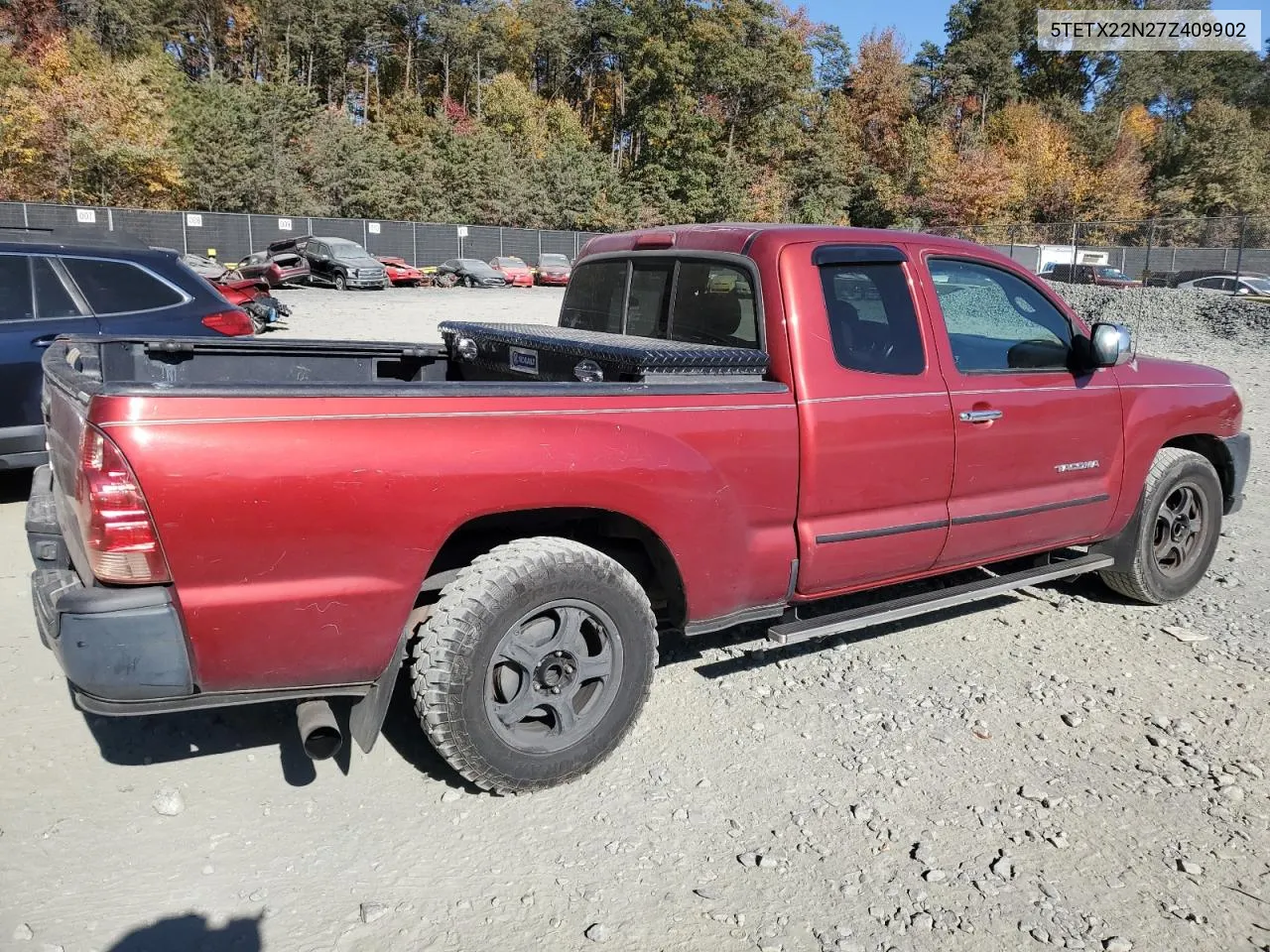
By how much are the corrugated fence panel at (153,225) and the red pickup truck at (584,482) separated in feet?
128

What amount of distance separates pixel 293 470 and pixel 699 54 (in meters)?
71.1

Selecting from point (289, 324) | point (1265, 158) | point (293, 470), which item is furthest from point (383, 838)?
point (1265, 158)

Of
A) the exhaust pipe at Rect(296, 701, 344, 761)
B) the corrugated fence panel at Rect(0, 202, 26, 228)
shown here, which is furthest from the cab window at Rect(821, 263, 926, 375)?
the corrugated fence panel at Rect(0, 202, 26, 228)

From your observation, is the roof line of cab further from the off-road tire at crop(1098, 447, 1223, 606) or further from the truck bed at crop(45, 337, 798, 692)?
the off-road tire at crop(1098, 447, 1223, 606)

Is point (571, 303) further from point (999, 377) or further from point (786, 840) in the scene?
point (786, 840)

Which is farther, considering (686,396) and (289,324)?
(289,324)

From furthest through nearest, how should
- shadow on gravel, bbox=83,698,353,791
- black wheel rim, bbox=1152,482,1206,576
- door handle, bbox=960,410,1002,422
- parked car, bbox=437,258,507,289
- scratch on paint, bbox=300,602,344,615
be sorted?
parked car, bbox=437,258,507,289, black wheel rim, bbox=1152,482,1206,576, door handle, bbox=960,410,1002,422, shadow on gravel, bbox=83,698,353,791, scratch on paint, bbox=300,602,344,615

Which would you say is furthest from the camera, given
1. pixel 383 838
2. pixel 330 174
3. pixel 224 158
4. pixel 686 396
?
pixel 330 174

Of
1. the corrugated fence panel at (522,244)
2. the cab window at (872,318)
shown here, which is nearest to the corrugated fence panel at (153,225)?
the corrugated fence panel at (522,244)

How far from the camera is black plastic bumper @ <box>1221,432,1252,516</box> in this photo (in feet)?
17.5

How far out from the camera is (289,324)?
2030 cm

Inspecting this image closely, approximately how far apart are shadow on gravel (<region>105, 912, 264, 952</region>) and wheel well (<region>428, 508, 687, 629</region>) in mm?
1155

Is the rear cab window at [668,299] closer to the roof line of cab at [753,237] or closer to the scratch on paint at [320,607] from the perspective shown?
the roof line of cab at [753,237]

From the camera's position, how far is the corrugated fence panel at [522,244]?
51375 mm
